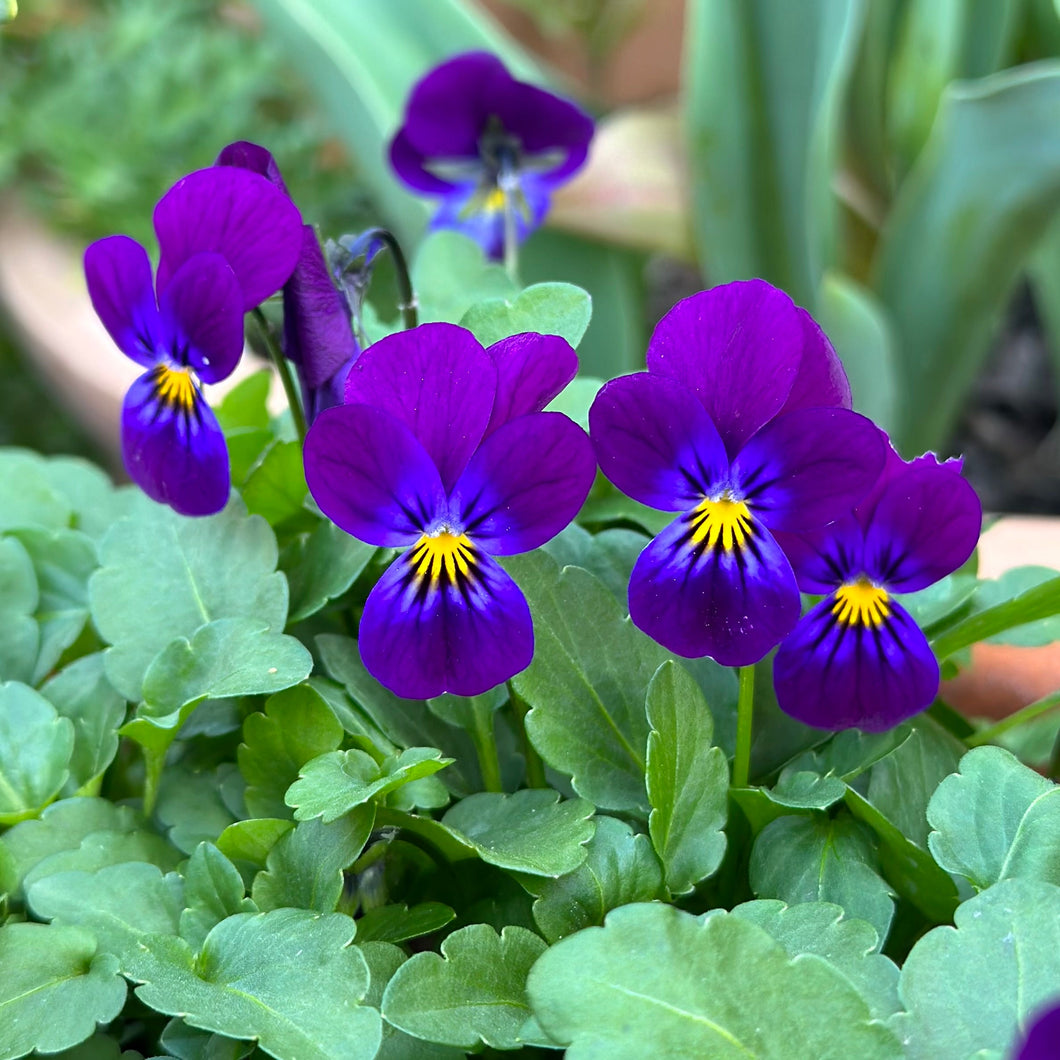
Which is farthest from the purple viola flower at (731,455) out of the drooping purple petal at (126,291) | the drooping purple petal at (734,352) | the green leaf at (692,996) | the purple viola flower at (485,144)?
the purple viola flower at (485,144)

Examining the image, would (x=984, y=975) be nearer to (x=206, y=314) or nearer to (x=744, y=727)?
(x=744, y=727)

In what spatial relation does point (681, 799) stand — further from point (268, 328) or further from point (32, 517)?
point (32, 517)

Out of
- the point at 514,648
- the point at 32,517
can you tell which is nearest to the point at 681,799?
the point at 514,648

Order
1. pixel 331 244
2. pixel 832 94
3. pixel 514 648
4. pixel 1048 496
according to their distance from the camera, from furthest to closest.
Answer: pixel 1048 496 → pixel 832 94 → pixel 331 244 → pixel 514 648

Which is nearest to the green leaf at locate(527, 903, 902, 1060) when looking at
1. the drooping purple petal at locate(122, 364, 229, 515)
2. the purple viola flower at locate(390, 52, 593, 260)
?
the drooping purple petal at locate(122, 364, 229, 515)

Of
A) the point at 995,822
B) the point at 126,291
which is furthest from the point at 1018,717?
the point at 126,291

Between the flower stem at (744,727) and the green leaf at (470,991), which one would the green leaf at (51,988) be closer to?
the green leaf at (470,991)
